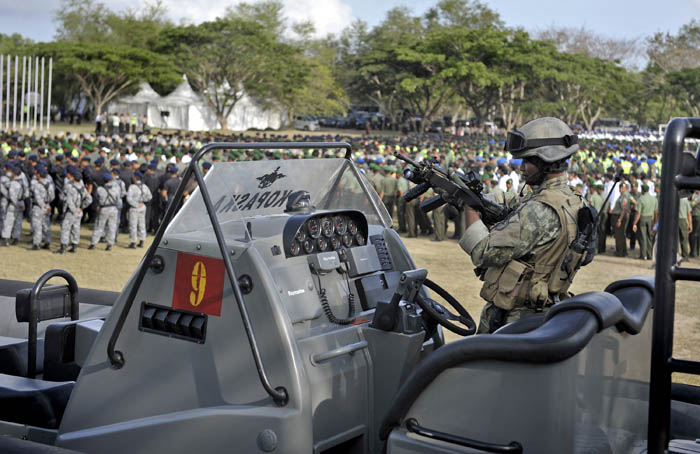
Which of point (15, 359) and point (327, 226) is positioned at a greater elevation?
point (327, 226)

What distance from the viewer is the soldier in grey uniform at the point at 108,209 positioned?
14539 mm

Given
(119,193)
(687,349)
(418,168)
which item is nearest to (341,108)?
(119,193)

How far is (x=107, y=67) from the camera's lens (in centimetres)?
5450

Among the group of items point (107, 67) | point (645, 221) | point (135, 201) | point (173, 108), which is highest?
point (107, 67)

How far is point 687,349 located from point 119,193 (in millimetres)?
10260

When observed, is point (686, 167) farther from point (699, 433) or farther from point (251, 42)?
point (251, 42)

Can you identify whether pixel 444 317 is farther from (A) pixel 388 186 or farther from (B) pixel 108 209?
(A) pixel 388 186

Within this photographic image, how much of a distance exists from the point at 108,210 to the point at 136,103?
43.9m

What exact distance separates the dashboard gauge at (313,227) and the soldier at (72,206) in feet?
37.6

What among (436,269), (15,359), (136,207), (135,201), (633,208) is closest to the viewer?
(15,359)

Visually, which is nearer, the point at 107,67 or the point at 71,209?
the point at 71,209

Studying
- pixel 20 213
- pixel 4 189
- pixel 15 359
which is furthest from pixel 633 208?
pixel 15 359

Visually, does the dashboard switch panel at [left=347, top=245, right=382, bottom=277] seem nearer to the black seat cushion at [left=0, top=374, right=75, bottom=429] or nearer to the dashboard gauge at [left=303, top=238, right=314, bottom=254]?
the dashboard gauge at [left=303, top=238, right=314, bottom=254]

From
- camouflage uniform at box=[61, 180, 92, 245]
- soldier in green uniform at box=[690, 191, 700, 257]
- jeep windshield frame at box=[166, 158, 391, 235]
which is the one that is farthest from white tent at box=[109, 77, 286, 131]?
jeep windshield frame at box=[166, 158, 391, 235]
